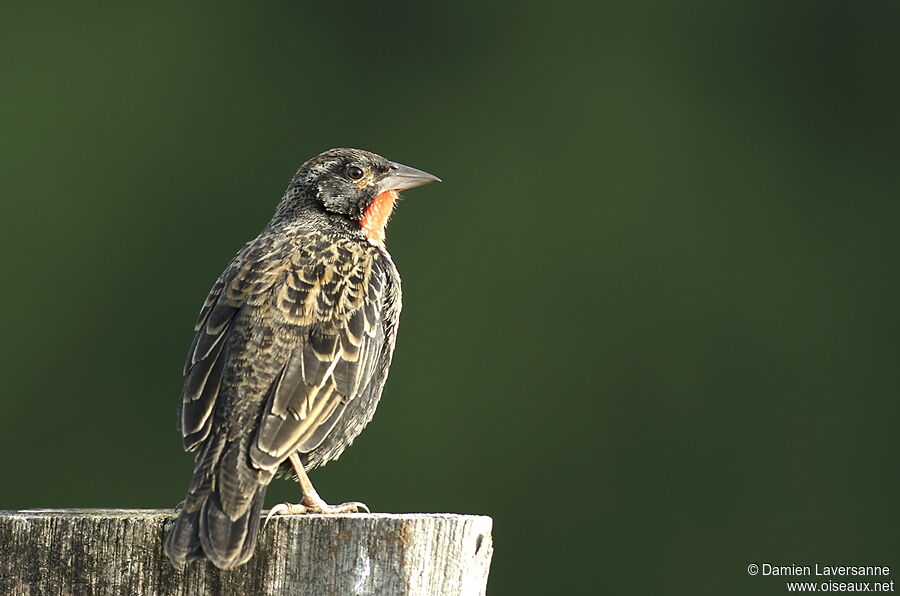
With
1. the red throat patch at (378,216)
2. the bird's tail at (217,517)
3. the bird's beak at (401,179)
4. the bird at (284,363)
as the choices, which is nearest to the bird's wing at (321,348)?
the bird at (284,363)

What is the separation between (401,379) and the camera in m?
11.4

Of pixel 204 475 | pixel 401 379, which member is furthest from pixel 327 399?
pixel 401 379

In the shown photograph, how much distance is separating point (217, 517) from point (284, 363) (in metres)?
0.87

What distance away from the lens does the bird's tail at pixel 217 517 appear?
3.90 m

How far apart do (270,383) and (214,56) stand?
8.72 m

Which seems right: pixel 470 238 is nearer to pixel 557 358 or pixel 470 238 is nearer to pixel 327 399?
pixel 557 358

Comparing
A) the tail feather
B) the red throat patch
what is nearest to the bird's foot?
the tail feather

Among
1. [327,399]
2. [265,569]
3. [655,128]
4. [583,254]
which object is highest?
[655,128]

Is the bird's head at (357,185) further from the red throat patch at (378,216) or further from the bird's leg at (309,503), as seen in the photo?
the bird's leg at (309,503)

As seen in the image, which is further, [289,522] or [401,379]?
[401,379]

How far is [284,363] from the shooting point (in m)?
4.86

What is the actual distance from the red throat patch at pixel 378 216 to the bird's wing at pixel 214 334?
0.55 metres

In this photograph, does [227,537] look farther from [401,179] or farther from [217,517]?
[401,179]

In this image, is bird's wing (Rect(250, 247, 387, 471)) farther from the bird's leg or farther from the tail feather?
the tail feather
